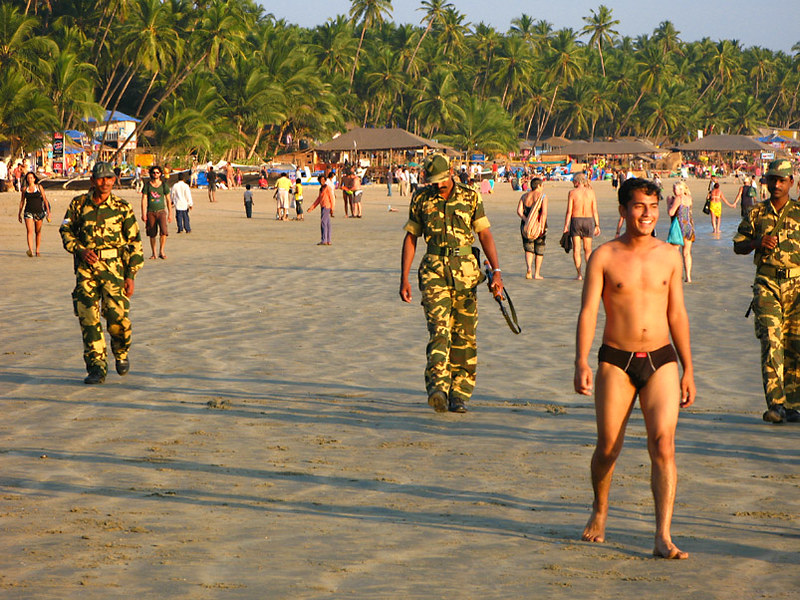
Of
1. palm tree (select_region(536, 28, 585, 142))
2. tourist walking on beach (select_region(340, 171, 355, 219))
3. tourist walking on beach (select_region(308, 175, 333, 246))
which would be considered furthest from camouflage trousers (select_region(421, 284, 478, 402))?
palm tree (select_region(536, 28, 585, 142))

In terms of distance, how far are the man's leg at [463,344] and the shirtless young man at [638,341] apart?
9.43 ft

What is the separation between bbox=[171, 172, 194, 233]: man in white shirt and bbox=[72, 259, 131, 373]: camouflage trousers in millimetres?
16430

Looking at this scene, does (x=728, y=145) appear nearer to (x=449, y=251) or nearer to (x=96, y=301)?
(x=96, y=301)

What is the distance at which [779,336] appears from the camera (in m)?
7.51

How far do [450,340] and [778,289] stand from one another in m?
2.28

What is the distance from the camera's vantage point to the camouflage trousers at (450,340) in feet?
24.6

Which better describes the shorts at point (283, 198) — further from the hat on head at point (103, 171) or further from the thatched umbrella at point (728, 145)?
the thatched umbrella at point (728, 145)

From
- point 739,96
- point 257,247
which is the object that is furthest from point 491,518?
point 739,96

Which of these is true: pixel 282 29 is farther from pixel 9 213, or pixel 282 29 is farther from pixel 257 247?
pixel 257 247

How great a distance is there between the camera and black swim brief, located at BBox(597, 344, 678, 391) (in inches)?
182

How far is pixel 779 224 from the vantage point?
24.8 feet

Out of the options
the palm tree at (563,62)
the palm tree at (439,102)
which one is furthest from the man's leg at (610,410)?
the palm tree at (563,62)

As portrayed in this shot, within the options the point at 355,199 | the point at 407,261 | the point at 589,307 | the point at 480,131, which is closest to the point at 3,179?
the point at 355,199

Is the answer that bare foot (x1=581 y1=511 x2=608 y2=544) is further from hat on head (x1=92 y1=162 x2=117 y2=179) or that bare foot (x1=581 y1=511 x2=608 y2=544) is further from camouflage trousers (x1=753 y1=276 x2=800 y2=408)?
hat on head (x1=92 y1=162 x2=117 y2=179)
